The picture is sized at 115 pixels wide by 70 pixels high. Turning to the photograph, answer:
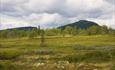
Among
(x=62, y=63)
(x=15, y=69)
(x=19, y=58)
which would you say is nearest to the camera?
(x=15, y=69)

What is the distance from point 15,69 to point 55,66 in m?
7.16

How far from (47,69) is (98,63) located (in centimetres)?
1107

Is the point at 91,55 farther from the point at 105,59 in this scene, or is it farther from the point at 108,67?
the point at 108,67

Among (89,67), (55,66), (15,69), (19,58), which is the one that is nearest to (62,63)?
(55,66)

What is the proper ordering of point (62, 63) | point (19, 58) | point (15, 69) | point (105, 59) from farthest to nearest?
point (19, 58) → point (105, 59) → point (62, 63) → point (15, 69)

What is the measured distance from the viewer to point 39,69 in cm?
4991

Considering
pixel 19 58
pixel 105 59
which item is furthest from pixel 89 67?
pixel 19 58

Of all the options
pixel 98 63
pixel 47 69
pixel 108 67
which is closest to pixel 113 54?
pixel 98 63

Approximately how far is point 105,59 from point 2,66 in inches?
852

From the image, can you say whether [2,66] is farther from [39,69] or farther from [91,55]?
[91,55]

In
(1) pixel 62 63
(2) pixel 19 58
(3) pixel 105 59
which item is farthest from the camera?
(2) pixel 19 58

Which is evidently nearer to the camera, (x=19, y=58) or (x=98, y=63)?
(x=98, y=63)

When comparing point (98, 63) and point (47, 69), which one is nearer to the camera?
point (47, 69)

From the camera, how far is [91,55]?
6066cm
